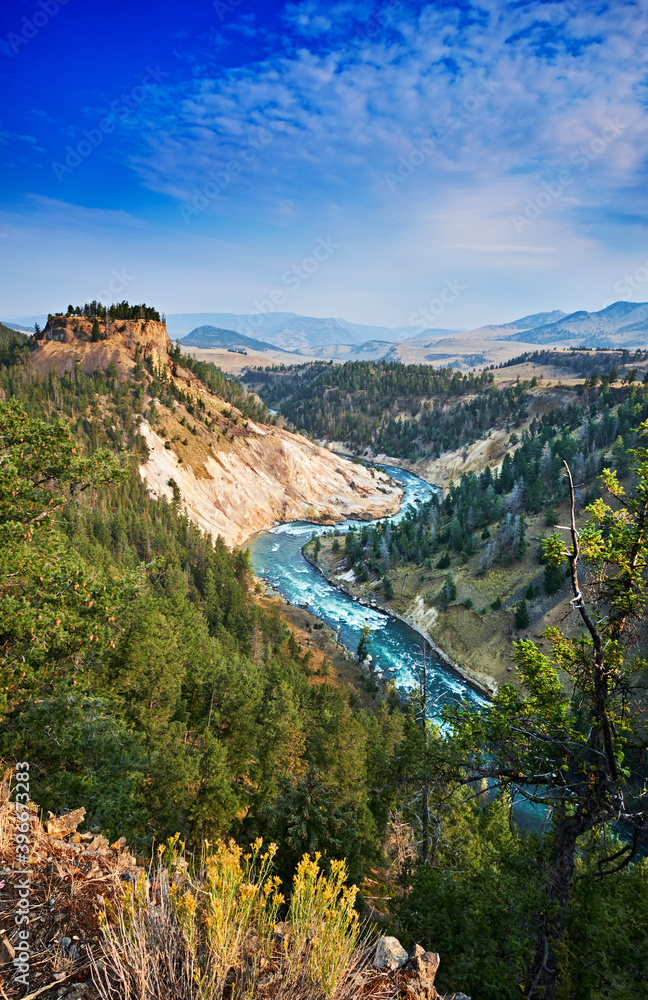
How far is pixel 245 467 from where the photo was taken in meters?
109

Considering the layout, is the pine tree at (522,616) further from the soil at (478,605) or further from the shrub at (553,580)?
the shrub at (553,580)

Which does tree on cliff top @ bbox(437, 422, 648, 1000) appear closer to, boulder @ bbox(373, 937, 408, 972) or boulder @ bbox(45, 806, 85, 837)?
boulder @ bbox(373, 937, 408, 972)

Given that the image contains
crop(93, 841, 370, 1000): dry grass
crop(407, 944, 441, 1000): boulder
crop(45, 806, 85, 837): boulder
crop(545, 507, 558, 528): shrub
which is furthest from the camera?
crop(545, 507, 558, 528): shrub

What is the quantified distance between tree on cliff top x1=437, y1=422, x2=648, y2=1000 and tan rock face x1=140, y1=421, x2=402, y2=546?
82.3m

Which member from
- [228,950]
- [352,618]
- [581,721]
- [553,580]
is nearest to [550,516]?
[553,580]

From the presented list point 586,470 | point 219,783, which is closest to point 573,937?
point 219,783

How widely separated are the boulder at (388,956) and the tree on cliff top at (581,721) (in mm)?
2447

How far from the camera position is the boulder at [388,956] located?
5848mm

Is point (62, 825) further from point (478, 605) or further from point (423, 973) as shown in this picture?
point (478, 605)

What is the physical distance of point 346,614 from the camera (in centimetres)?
6775

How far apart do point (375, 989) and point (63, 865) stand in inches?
164

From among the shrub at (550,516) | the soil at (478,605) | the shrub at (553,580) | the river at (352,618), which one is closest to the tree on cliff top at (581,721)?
the river at (352,618)

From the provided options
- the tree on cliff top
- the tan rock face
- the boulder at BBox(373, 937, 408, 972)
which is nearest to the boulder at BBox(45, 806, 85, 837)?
the boulder at BBox(373, 937, 408, 972)

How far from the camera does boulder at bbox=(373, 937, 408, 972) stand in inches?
230
